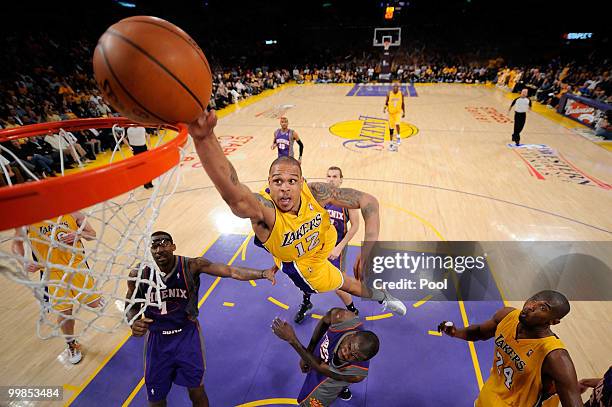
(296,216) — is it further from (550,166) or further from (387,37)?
(387,37)

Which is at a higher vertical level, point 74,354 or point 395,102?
point 395,102

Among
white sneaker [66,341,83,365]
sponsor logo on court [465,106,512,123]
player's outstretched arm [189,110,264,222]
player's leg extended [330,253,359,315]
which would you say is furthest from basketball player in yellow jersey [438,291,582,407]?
sponsor logo on court [465,106,512,123]

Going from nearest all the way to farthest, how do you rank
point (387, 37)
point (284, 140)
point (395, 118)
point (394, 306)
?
point (394, 306) → point (284, 140) → point (395, 118) → point (387, 37)

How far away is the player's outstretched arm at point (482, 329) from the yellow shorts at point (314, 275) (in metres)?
0.98

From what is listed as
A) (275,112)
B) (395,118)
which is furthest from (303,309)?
(275,112)

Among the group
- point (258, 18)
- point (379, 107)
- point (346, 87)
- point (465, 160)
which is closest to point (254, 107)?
point (379, 107)

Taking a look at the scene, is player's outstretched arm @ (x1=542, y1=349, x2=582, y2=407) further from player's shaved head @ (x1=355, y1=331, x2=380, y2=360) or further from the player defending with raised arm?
the player defending with raised arm

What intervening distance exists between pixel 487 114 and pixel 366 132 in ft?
19.8

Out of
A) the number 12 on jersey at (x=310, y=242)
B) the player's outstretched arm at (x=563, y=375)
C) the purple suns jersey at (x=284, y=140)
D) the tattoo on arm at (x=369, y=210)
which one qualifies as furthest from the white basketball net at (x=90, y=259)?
the purple suns jersey at (x=284, y=140)

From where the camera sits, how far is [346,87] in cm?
2409

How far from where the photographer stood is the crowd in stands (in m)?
8.48

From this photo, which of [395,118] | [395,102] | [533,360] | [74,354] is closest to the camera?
[533,360]

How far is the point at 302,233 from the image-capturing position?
9.09 feet

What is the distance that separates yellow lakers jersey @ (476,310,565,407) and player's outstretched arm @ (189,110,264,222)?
78.4 inches
